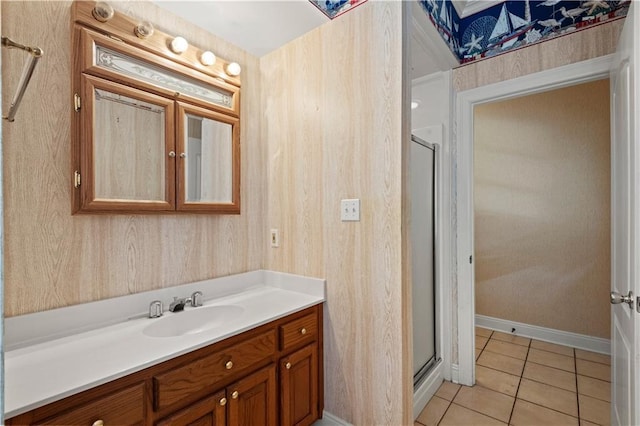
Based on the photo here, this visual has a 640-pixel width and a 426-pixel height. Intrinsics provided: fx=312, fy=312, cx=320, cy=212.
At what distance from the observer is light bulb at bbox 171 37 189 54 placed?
1525 mm

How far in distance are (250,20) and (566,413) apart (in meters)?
3.00

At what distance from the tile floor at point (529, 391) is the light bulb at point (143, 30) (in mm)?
2517

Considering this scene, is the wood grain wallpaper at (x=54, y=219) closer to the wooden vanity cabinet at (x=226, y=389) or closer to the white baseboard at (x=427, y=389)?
the wooden vanity cabinet at (x=226, y=389)

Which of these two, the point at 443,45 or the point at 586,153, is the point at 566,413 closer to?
the point at 586,153

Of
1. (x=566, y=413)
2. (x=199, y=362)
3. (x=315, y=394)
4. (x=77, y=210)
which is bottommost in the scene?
(x=566, y=413)

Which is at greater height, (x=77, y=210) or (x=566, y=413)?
(x=77, y=210)

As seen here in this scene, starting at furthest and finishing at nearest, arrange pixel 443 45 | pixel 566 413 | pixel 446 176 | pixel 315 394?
pixel 446 176
pixel 443 45
pixel 566 413
pixel 315 394

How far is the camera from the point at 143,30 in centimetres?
141

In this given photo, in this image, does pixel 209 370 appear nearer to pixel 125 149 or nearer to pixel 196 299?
pixel 196 299

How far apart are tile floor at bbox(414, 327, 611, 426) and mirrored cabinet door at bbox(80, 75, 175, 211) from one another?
1.99 m

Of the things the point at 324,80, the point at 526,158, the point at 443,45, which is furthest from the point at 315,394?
the point at 526,158

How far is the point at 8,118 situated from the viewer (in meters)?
1.04

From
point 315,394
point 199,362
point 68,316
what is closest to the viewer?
point 199,362

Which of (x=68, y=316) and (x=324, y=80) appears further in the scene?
(x=324, y=80)
